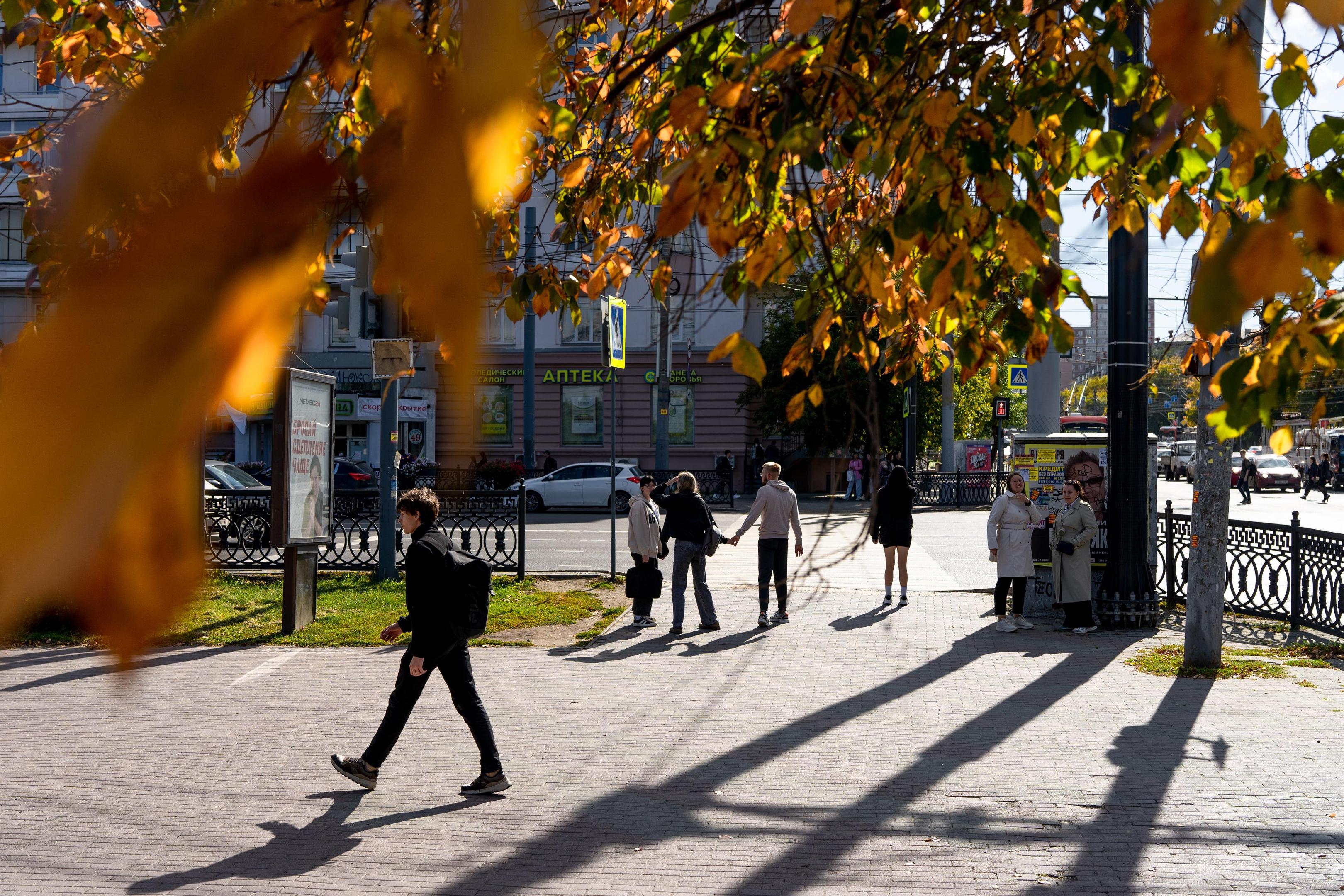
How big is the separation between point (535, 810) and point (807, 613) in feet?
22.8

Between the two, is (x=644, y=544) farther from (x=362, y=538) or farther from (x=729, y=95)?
(x=729, y=95)

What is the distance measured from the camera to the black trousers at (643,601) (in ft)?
37.7

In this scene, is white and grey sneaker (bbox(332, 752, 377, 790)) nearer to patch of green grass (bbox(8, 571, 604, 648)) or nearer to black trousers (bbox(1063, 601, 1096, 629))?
patch of green grass (bbox(8, 571, 604, 648))

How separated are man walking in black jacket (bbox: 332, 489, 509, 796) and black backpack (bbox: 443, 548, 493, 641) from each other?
2cm

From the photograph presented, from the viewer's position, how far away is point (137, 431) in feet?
1.96

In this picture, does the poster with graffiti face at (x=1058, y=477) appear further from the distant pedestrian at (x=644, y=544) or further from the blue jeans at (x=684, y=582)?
the distant pedestrian at (x=644, y=544)

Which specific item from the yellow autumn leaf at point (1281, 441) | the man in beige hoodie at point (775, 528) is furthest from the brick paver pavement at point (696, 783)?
the man in beige hoodie at point (775, 528)

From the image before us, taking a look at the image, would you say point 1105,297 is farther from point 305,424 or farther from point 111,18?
point 305,424

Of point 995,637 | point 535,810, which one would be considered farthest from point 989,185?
point 995,637

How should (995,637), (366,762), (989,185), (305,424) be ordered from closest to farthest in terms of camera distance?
1. (305,424)
2. (989,185)
3. (366,762)
4. (995,637)

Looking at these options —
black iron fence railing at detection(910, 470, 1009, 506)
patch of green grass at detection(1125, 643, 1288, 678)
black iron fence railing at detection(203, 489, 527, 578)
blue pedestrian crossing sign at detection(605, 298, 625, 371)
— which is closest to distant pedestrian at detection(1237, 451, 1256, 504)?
black iron fence railing at detection(910, 470, 1009, 506)

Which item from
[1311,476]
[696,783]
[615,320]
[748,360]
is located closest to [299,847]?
[696,783]

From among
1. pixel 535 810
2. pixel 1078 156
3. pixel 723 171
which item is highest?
pixel 1078 156

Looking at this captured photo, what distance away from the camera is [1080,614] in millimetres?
11414
